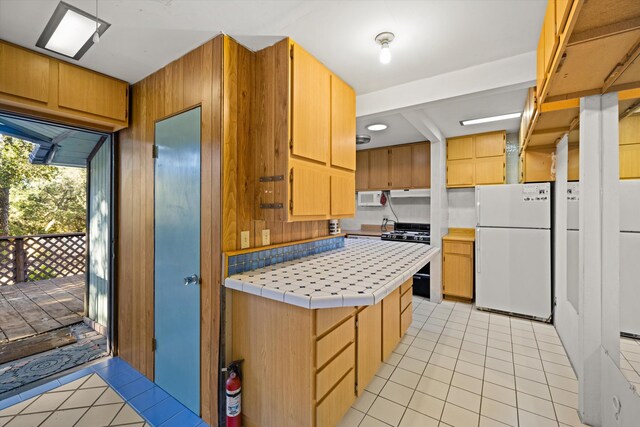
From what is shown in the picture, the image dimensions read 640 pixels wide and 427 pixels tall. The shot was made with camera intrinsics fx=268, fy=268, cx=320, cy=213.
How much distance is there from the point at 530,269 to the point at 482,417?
2211 mm

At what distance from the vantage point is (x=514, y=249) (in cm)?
333

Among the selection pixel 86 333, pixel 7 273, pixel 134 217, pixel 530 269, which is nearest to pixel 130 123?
pixel 134 217

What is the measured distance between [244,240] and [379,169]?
3613mm

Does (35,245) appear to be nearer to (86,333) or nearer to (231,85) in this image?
(86,333)

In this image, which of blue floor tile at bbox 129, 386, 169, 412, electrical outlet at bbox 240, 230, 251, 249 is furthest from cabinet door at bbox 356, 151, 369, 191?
blue floor tile at bbox 129, 386, 169, 412

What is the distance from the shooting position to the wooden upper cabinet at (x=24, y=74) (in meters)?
1.68

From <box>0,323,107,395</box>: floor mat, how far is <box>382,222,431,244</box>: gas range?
388cm

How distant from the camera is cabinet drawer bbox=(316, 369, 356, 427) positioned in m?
1.42

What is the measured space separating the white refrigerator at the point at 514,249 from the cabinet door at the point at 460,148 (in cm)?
69

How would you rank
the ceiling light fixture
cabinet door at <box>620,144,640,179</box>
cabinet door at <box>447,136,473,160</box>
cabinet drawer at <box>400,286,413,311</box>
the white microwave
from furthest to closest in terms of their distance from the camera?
the white microwave → cabinet door at <box>447,136,473,160</box> → cabinet drawer at <box>400,286,413,311</box> → the ceiling light fixture → cabinet door at <box>620,144,640,179</box>

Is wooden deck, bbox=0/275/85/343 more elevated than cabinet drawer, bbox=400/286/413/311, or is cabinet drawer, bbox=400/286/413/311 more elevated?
cabinet drawer, bbox=400/286/413/311

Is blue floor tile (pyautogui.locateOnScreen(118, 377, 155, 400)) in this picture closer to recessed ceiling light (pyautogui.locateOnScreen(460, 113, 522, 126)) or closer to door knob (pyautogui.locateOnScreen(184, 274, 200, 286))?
door knob (pyautogui.locateOnScreen(184, 274, 200, 286))

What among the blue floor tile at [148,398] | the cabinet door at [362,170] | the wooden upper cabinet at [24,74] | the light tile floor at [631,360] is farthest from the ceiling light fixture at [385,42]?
the cabinet door at [362,170]

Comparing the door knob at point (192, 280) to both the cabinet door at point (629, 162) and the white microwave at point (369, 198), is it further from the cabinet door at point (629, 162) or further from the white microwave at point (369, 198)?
the white microwave at point (369, 198)
